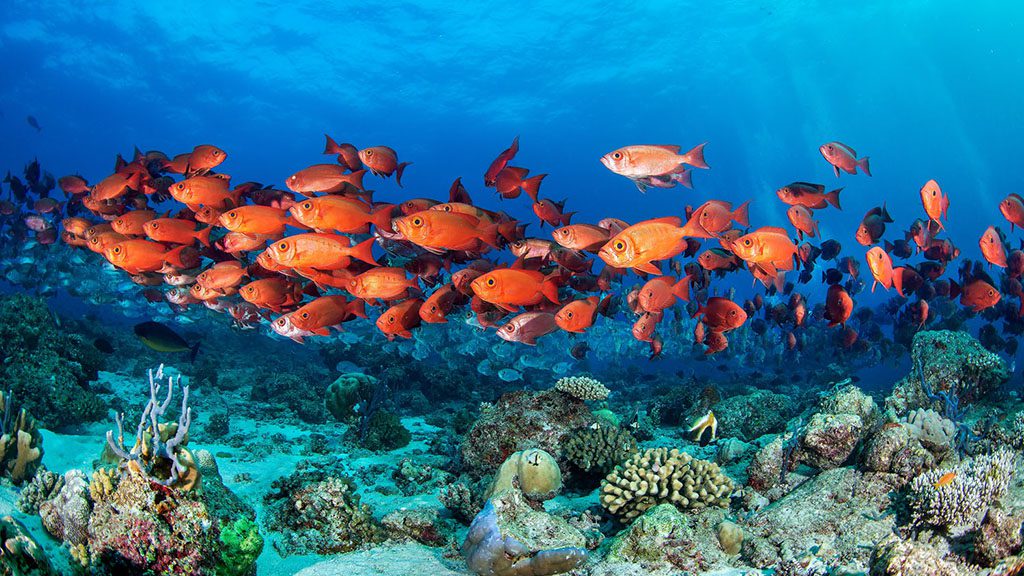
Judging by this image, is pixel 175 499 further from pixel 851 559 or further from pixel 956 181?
pixel 956 181

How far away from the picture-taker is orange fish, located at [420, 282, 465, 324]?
5.46 m

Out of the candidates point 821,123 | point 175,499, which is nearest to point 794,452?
point 175,499

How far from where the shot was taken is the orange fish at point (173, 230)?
244 inches

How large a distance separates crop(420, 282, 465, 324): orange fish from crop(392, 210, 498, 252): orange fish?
0.56m

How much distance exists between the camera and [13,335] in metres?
10.1

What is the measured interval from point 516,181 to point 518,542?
3.93 m

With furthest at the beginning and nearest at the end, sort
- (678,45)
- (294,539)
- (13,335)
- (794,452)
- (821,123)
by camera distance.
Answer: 1. (821,123)
2. (678,45)
3. (13,335)
4. (794,452)
5. (294,539)

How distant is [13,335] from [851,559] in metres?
14.0

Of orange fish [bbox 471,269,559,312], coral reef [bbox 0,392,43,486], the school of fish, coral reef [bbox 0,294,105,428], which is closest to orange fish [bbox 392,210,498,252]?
the school of fish

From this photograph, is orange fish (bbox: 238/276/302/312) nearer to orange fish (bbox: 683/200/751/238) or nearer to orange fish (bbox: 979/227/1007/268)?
orange fish (bbox: 683/200/751/238)

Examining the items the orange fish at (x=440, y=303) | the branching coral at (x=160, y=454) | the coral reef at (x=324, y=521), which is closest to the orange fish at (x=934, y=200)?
the orange fish at (x=440, y=303)

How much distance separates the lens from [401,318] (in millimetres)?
5523

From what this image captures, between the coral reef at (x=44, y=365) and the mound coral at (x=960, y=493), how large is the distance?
36.1 feet

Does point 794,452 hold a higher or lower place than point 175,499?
lower
